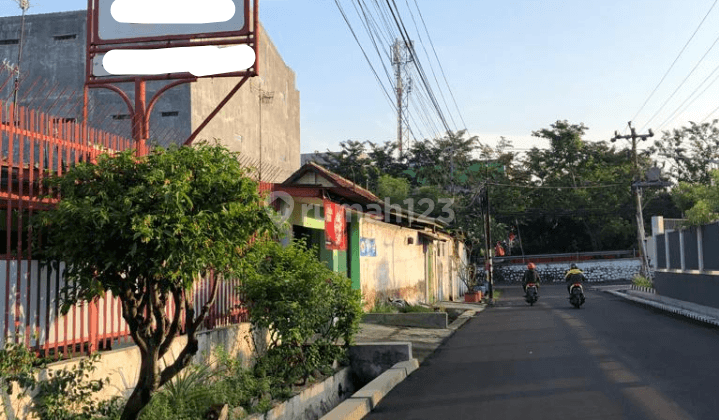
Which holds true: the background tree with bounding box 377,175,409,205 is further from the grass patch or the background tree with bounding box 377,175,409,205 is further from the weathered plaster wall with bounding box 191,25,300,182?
the grass patch

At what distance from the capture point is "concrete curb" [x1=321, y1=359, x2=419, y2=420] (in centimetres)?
802

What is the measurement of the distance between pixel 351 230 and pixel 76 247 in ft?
48.5

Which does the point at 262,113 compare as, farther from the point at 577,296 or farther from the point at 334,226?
the point at 334,226

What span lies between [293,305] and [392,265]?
16214 millimetres

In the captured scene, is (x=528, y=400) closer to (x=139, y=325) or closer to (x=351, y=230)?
(x=139, y=325)

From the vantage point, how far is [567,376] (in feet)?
34.4

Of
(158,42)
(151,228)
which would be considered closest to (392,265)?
(158,42)

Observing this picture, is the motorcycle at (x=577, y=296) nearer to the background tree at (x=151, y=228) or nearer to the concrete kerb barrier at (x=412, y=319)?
the concrete kerb barrier at (x=412, y=319)

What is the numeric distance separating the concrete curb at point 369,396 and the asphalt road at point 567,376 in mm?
105

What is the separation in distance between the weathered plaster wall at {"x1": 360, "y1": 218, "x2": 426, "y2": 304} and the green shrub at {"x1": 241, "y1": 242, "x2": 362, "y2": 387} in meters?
9.48

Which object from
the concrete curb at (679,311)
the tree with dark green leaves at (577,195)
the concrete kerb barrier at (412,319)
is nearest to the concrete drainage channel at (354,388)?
the concrete kerb barrier at (412,319)

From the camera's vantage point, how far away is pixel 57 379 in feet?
20.0

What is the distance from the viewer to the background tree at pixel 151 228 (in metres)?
5.46

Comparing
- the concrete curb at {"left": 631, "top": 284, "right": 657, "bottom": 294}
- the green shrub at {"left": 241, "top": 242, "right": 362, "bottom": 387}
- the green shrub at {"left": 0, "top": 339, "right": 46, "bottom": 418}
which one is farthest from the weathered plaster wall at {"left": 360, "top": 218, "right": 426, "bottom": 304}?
the green shrub at {"left": 0, "top": 339, "right": 46, "bottom": 418}
